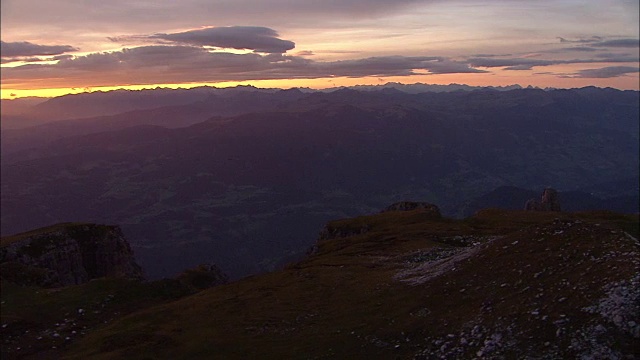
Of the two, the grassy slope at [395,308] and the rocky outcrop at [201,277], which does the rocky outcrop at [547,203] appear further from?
the grassy slope at [395,308]

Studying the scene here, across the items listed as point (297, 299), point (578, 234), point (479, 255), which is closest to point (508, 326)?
point (578, 234)

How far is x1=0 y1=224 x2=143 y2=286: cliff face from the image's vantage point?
8931cm

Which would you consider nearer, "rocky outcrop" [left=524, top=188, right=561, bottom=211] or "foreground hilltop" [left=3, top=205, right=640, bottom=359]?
"foreground hilltop" [left=3, top=205, right=640, bottom=359]

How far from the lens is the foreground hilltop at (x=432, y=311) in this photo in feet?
99.4

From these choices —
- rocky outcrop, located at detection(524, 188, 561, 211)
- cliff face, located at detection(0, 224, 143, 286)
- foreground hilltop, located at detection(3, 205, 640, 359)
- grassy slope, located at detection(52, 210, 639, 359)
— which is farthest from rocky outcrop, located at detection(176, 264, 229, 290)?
rocky outcrop, located at detection(524, 188, 561, 211)

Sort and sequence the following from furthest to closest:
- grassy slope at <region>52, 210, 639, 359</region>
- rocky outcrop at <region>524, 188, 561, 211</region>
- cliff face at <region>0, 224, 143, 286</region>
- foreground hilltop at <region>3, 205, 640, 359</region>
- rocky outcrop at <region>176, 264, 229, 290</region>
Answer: rocky outcrop at <region>524, 188, 561, 211</region> → rocky outcrop at <region>176, 264, 229, 290</region> → cliff face at <region>0, 224, 143, 286</region> → grassy slope at <region>52, 210, 639, 359</region> → foreground hilltop at <region>3, 205, 640, 359</region>

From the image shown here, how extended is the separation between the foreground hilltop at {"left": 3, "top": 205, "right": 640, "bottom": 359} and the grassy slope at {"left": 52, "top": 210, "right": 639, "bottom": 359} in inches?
4.8

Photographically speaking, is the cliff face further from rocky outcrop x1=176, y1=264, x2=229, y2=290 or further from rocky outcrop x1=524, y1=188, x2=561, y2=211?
rocky outcrop x1=524, y1=188, x2=561, y2=211

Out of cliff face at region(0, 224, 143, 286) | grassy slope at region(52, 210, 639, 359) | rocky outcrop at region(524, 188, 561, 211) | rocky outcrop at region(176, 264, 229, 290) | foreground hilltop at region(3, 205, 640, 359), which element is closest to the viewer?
foreground hilltop at region(3, 205, 640, 359)

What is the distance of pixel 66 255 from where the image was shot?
107 metres

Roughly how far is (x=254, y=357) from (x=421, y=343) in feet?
47.1

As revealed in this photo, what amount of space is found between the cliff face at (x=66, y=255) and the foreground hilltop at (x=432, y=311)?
3341 centimetres

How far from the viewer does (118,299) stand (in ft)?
249

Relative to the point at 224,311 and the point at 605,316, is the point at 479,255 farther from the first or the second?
the point at 224,311
